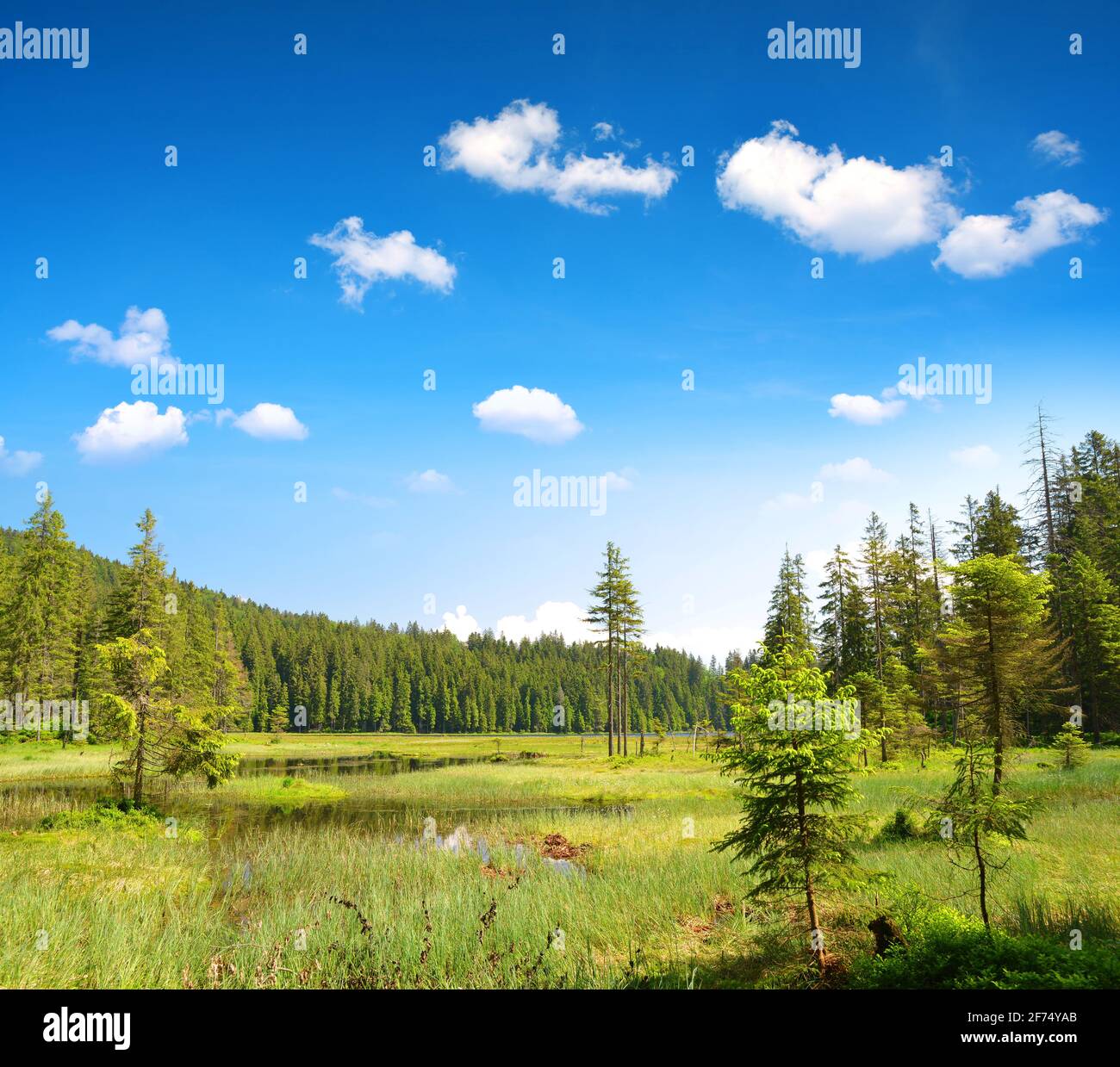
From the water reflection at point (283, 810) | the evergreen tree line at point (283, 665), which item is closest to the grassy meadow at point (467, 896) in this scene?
the water reflection at point (283, 810)

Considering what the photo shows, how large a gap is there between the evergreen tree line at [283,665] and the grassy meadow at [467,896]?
7249mm

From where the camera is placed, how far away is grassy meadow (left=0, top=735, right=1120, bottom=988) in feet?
31.4

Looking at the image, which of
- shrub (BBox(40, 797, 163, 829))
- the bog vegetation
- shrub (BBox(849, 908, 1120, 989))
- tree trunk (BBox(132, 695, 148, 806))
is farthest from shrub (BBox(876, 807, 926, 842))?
tree trunk (BBox(132, 695, 148, 806))

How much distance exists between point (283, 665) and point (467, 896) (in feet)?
436

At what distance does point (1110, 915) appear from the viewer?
10.3 meters

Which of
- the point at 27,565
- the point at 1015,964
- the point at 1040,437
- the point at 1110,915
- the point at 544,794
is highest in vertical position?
the point at 1040,437

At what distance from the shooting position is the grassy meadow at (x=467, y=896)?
957 cm

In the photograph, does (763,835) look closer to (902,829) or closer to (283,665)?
(902,829)

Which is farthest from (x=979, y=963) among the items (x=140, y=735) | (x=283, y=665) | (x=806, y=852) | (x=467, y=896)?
(x=283, y=665)

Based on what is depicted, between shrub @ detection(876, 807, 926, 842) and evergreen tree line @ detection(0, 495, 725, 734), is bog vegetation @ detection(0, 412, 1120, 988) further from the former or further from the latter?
evergreen tree line @ detection(0, 495, 725, 734)

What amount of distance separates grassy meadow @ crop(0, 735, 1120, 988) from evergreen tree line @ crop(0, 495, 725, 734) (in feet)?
23.8

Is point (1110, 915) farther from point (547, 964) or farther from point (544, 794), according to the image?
point (544, 794)
